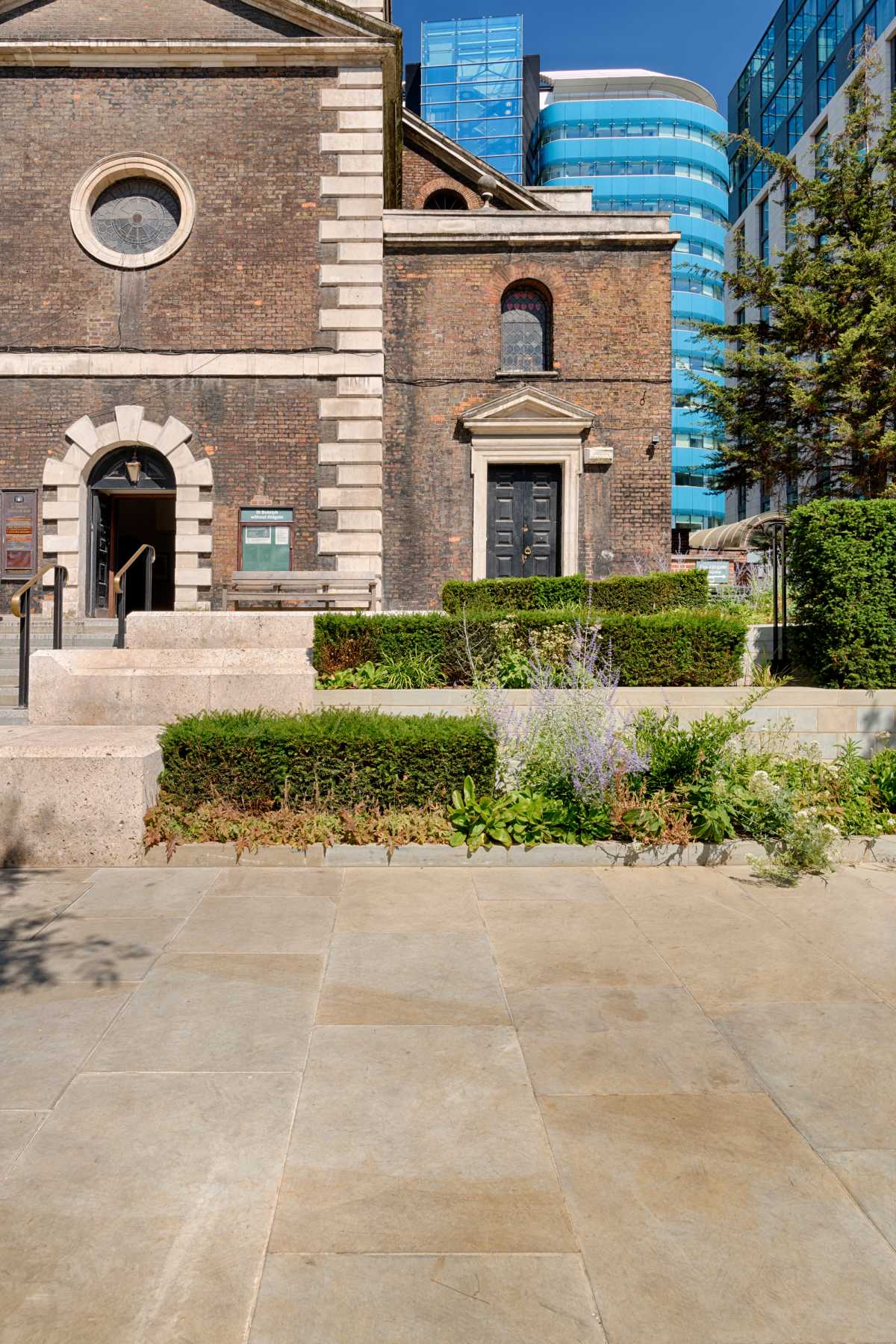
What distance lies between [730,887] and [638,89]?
8948 centimetres

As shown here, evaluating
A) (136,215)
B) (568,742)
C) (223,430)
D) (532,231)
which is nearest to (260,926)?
(568,742)

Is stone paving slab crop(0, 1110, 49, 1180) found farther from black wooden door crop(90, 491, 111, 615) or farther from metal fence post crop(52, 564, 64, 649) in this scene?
black wooden door crop(90, 491, 111, 615)

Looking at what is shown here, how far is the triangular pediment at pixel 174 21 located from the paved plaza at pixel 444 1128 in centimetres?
1608

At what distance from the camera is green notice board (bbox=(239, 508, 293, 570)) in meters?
15.0

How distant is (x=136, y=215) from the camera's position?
50.2ft

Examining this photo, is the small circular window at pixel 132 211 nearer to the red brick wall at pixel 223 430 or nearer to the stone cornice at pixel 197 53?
the stone cornice at pixel 197 53

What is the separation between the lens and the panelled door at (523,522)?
53.4 ft

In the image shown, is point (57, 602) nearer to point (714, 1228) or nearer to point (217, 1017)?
point (217, 1017)

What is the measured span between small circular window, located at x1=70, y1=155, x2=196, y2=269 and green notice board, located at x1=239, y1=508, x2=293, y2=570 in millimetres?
4699

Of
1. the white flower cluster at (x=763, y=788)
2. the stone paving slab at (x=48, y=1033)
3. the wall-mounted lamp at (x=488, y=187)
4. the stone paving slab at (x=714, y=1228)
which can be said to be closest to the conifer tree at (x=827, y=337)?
the wall-mounted lamp at (x=488, y=187)

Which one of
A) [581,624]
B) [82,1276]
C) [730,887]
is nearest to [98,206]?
[581,624]

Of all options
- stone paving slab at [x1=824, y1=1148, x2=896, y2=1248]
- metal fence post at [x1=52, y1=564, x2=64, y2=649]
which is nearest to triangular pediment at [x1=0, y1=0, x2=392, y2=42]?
metal fence post at [x1=52, y1=564, x2=64, y2=649]

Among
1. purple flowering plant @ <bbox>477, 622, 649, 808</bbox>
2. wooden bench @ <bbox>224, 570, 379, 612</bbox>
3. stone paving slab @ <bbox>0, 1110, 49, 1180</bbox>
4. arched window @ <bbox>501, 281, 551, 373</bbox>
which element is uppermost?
arched window @ <bbox>501, 281, 551, 373</bbox>

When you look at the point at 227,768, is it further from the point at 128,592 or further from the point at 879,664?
the point at 128,592
